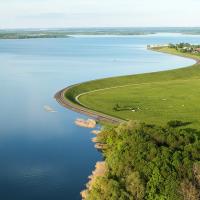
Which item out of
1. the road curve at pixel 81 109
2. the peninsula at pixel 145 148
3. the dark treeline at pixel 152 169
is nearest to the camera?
the dark treeline at pixel 152 169

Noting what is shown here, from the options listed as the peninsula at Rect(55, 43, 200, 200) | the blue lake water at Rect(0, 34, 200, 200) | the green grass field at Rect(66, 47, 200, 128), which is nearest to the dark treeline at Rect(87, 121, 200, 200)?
the peninsula at Rect(55, 43, 200, 200)

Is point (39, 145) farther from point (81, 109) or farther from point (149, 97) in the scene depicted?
point (149, 97)

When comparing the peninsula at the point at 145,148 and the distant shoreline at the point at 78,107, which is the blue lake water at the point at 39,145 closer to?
the distant shoreline at the point at 78,107

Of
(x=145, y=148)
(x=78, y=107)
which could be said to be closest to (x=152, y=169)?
(x=145, y=148)

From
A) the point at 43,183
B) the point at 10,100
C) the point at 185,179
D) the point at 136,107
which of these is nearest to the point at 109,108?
the point at 136,107

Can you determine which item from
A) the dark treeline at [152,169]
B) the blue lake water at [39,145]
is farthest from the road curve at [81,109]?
the dark treeline at [152,169]

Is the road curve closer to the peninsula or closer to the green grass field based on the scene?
the peninsula
